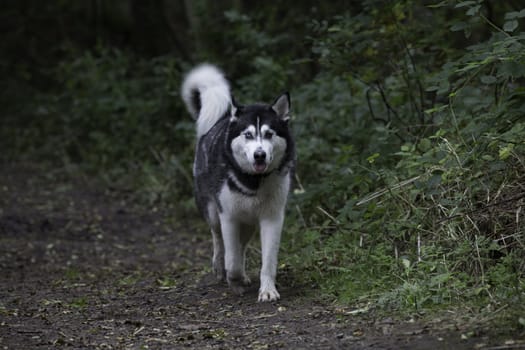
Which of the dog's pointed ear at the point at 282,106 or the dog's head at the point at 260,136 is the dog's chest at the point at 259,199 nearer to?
the dog's head at the point at 260,136

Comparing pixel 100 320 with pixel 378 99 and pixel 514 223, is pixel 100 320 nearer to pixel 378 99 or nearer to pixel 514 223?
pixel 514 223

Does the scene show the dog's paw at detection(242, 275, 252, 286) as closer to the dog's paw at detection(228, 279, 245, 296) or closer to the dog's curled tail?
the dog's paw at detection(228, 279, 245, 296)

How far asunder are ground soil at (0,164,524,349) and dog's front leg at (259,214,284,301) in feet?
0.43

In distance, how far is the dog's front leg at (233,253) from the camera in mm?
6191

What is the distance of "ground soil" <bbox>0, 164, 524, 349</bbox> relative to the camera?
4.58 m

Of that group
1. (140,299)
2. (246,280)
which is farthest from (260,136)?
(140,299)

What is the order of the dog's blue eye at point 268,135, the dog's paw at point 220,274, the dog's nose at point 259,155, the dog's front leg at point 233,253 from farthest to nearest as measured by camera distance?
the dog's paw at point 220,274 < the dog's front leg at point 233,253 < the dog's blue eye at point 268,135 < the dog's nose at point 259,155

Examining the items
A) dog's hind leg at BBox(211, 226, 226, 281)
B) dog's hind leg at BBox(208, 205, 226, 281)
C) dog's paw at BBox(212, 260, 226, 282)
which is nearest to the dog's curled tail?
dog's hind leg at BBox(208, 205, 226, 281)

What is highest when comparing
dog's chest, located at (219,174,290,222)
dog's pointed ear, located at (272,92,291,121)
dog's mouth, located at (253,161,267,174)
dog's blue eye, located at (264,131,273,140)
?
dog's pointed ear, located at (272,92,291,121)

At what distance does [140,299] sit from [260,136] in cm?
158

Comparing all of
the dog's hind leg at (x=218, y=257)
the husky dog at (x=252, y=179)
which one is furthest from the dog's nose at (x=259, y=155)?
the dog's hind leg at (x=218, y=257)

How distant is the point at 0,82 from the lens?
667 inches

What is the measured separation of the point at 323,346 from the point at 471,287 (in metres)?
0.98

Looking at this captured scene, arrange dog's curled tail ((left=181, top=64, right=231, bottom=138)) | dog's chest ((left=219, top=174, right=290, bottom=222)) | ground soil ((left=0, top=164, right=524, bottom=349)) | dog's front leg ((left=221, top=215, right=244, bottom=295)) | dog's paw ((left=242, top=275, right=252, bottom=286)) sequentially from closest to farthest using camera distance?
ground soil ((left=0, top=164, right=524, bottom=349))
dog's chest ((left=219, top=174, right=290, bottom=222))
dog's front leg ((left=221, top=215, right=244, bottom=295))
dog's paw ((left=242, top=275, right=252, bottom=286))
dog's curled tail ((left=181, top=64, right=231, bottom=138))
